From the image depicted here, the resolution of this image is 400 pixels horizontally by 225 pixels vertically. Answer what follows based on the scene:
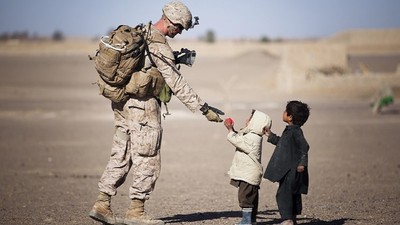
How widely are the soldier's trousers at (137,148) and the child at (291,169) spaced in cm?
111

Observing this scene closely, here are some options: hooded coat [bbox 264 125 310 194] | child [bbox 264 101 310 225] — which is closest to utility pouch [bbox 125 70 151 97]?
child [bbox 264 101 310 225]

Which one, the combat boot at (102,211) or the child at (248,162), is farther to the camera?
the combat boot at (102,211)

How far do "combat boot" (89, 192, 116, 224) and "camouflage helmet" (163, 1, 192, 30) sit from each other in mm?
1843

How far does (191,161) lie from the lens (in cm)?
1831

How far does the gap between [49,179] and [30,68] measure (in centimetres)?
4476

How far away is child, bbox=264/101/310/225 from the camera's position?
25.7ft

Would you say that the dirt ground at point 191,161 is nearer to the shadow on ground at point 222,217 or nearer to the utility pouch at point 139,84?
the shadow on ground at point 222,217

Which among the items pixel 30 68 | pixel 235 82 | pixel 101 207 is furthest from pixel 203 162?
pixel 30 68

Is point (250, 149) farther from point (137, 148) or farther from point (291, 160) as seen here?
point (137, 148)

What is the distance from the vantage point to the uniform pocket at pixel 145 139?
7992mm

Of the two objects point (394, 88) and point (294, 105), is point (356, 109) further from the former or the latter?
point (294, 105)

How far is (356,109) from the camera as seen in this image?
107ft

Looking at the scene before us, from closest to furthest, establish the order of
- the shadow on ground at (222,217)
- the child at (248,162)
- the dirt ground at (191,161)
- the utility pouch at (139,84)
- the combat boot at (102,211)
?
the utility pouch at (139,84)
the child at (248,162)
the combat boot at (102,211)
the shadow on ground at (222,217)
the dirt ground at (191,161)

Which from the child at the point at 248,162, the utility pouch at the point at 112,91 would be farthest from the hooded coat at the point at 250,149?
the utility pouch at the point at 112,91
